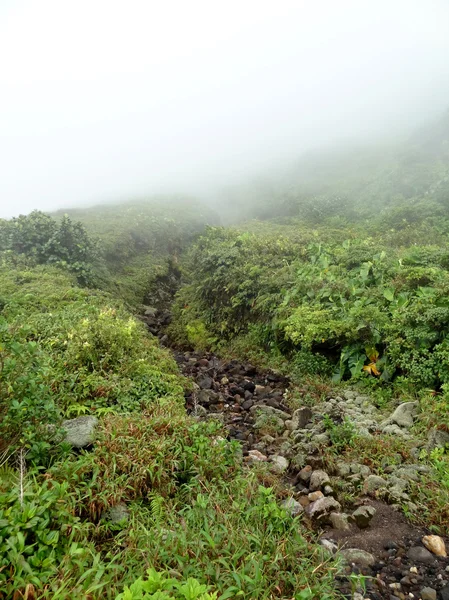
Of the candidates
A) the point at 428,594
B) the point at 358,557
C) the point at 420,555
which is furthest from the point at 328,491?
the point at 428,594

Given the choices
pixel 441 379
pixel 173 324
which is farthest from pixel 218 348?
pixel 441 379

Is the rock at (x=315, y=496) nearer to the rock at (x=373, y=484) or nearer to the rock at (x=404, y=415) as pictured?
the rock at (x=373, y=484)

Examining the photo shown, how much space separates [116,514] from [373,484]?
9.53 feet

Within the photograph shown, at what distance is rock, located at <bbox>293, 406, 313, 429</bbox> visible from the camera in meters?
6.27

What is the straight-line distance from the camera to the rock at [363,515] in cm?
412

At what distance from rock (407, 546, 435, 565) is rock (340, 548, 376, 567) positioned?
14.0 inches

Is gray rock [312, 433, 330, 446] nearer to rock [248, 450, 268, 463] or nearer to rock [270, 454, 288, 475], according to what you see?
rock [270, 454, 288, 475]

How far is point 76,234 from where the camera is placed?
14500mm

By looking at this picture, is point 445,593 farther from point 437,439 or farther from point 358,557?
point 437,439

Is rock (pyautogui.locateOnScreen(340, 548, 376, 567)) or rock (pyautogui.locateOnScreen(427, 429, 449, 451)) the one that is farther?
rock (pyautogui.locateOnScreen(427, 429, 449, 451))

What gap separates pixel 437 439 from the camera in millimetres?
5332

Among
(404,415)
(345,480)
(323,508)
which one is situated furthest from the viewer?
(404,415)

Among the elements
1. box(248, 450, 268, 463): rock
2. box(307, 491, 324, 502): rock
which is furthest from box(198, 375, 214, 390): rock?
box(307, 491, 324, 502): rock

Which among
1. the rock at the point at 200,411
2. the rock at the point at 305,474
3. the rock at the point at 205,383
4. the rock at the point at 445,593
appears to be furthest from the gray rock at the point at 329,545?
the rock at the point at 205,383
